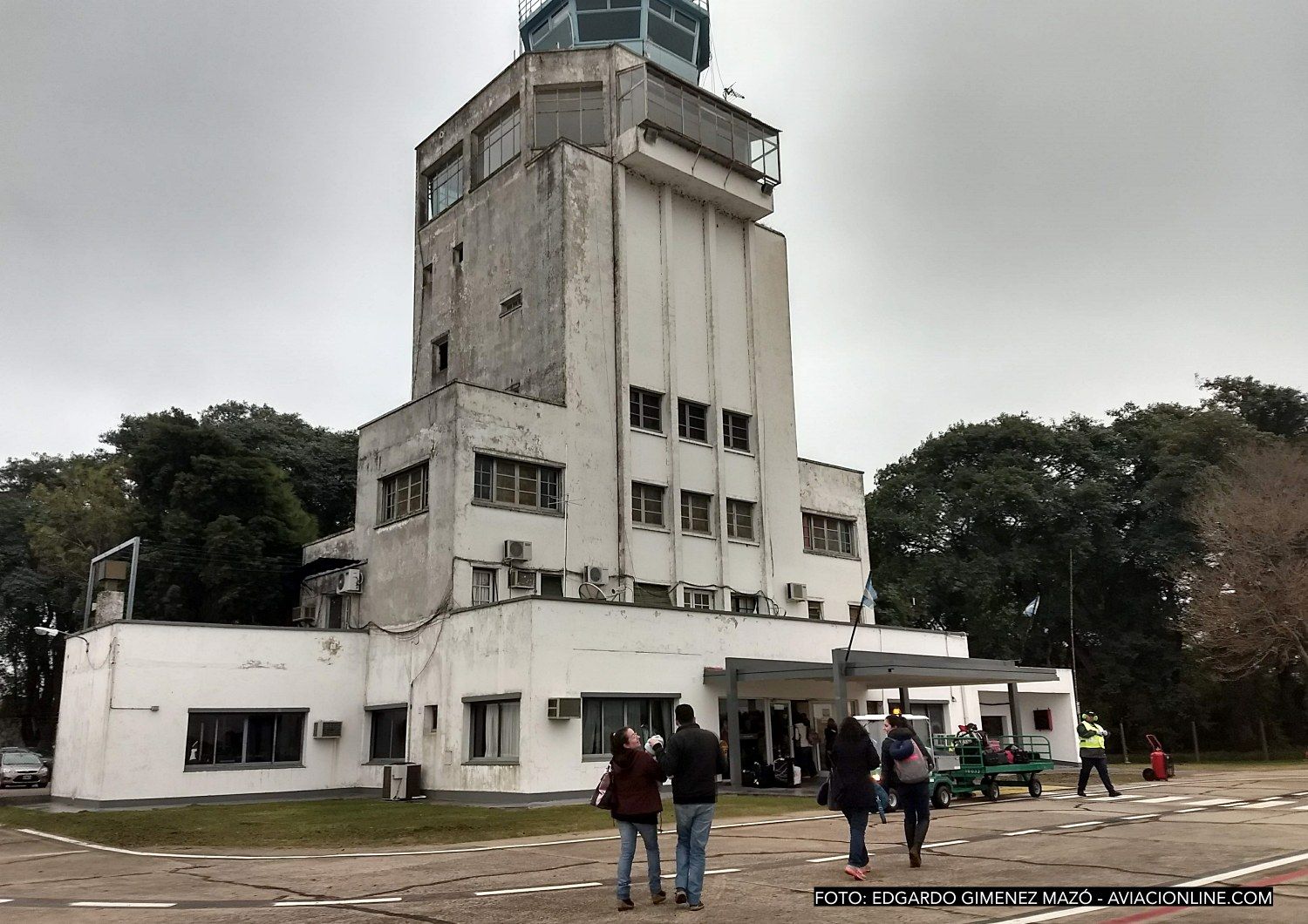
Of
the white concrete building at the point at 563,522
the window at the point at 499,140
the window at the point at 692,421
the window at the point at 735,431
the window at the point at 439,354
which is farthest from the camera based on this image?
the window at the point at 439,354

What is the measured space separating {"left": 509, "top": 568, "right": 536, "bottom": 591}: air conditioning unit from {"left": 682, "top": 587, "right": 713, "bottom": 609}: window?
A: 5106 millimetres

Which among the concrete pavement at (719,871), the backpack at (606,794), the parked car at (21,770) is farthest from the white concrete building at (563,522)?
the parked car at (21,770)

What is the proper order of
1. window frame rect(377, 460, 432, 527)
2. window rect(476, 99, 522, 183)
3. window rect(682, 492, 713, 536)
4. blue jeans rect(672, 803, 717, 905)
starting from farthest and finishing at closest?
window rect(476, 99, 522, 183) → window rect(682, 492, 713, 536) → window frame rect(377, 460, 432, 527) → blue jeans rect(672, 803, 717, 905)

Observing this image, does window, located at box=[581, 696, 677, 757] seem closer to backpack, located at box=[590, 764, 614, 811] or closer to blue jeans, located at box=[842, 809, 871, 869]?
blue jeans, located at box=[842, 809, 871, 869]

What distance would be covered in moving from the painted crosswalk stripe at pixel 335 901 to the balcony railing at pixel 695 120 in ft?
89.0

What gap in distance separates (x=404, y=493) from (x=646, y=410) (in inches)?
313

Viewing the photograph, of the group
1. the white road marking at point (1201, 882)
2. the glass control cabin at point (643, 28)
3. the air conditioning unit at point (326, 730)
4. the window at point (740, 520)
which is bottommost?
the white road marking at point (1201, 882)

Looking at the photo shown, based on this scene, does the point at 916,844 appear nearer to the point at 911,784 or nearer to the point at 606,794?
the point at 911,784

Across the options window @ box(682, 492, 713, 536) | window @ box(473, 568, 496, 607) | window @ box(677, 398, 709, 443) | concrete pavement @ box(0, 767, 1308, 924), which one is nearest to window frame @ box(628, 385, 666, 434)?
window @ box(677, 398, 709, 443)

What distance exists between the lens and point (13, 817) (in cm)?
2381

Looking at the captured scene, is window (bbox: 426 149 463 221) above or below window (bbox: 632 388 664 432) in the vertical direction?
above

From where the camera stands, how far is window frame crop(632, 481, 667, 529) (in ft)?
106

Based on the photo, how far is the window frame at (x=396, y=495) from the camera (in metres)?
29.4

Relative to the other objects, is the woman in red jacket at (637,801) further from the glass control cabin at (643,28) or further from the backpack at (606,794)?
the glass control cabin at (643,28)
